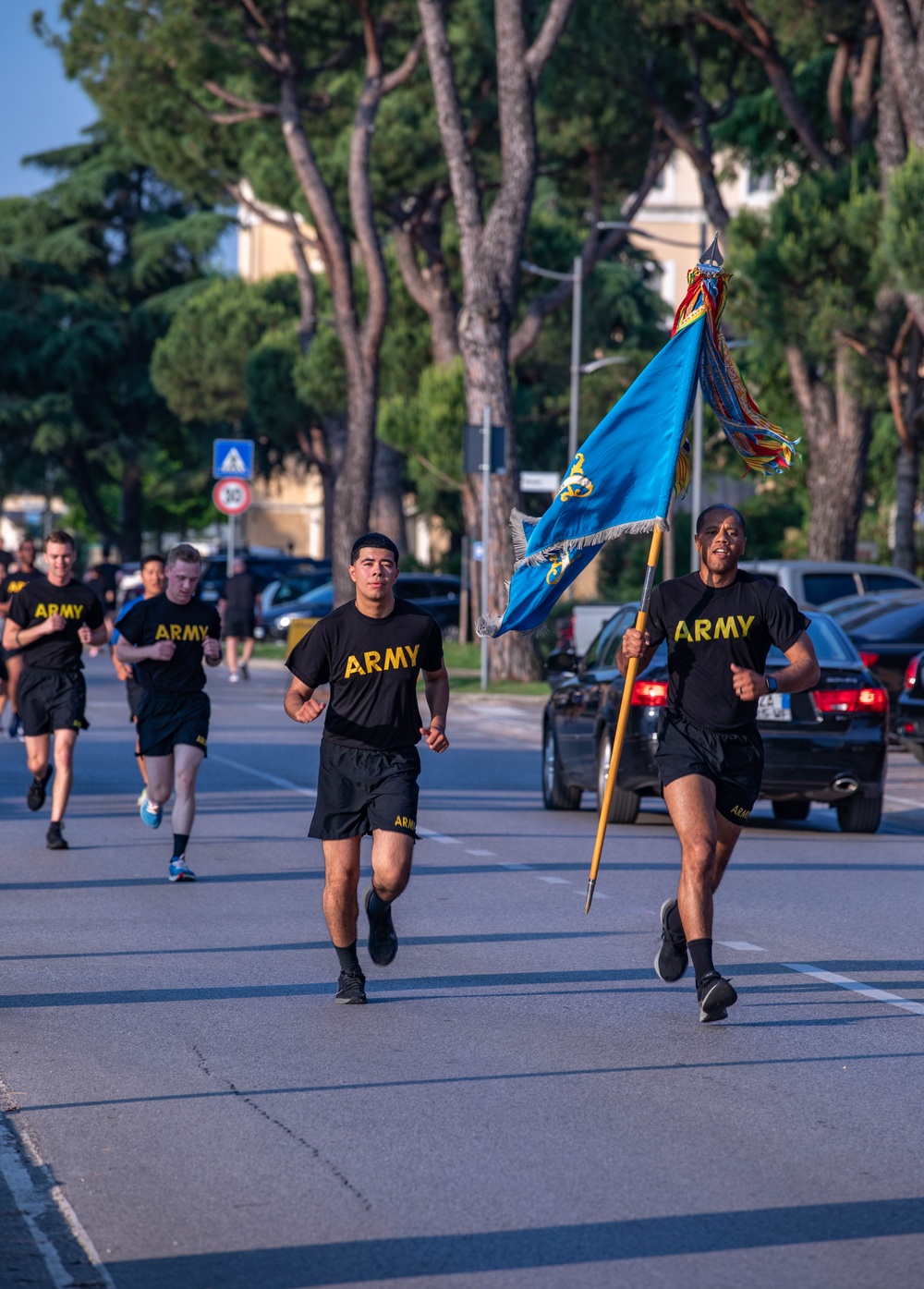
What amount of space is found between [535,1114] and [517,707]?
20955 millimetres

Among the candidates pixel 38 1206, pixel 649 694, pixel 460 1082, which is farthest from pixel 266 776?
pixel 38 1206

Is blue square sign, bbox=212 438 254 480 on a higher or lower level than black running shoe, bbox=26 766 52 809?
higher

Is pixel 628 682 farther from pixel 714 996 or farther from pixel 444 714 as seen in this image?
pixel 714 996

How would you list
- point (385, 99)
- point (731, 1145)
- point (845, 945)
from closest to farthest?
1. point (731, 1145)
2. point (845, 945)
3. point (385, 99)

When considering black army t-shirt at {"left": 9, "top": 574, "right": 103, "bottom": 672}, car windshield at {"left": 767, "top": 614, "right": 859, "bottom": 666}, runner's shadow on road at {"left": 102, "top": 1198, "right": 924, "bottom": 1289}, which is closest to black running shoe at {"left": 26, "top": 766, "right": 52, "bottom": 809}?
black army t-shirt at {"left": 9, "top": 574, "right": 103, "bottom": 672}

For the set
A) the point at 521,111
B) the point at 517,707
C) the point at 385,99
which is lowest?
the point at 517,707

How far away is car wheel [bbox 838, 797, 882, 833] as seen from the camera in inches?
576

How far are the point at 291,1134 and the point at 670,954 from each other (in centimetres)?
247

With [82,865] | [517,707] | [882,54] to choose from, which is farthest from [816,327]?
[82,865]

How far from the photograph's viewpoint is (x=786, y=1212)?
209 inches

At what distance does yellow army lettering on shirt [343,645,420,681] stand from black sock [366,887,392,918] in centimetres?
83

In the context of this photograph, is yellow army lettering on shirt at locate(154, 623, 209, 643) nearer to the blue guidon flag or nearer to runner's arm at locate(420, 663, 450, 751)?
the blue guidon flag

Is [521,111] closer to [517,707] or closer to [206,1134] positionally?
[517,707]

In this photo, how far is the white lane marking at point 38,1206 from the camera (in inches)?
190
